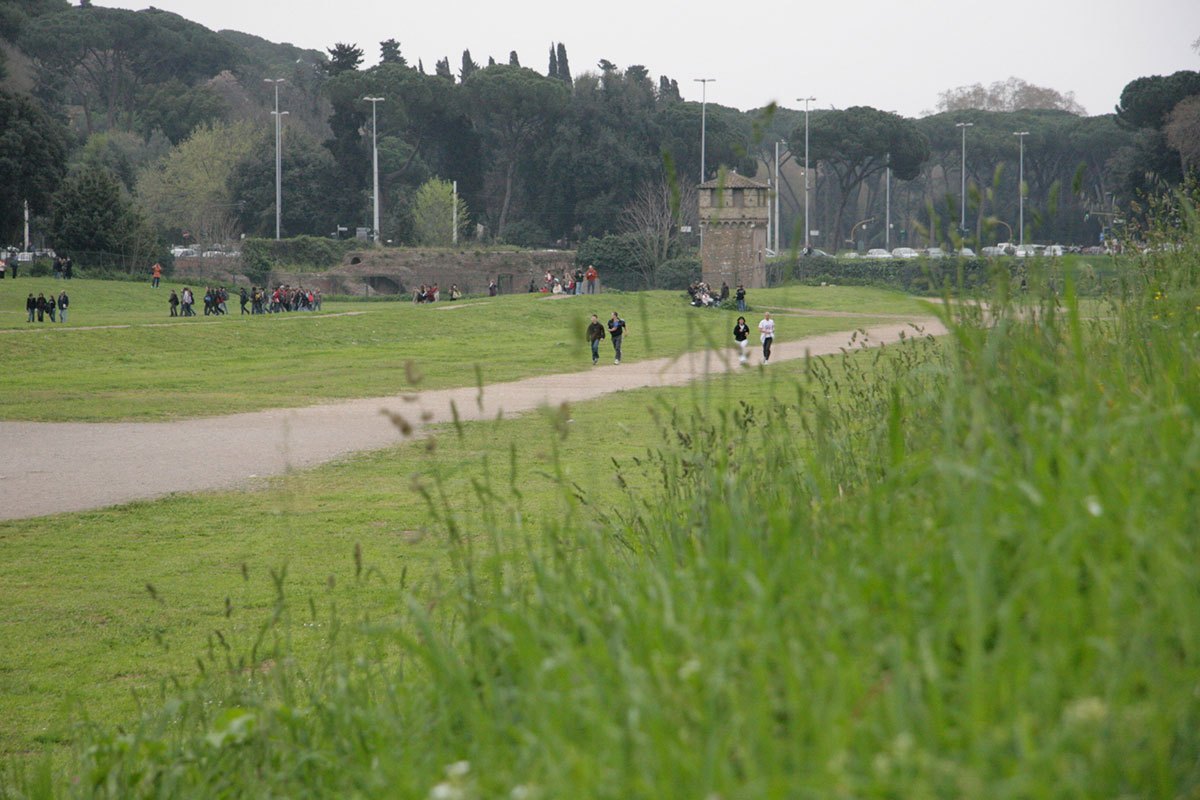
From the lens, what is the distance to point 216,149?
3132 inches

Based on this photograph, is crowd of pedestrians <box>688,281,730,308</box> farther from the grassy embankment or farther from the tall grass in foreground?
the tall grass in foreground

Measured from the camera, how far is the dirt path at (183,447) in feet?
43.5

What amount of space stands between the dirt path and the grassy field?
4.38ft

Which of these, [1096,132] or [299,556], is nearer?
[299,556]

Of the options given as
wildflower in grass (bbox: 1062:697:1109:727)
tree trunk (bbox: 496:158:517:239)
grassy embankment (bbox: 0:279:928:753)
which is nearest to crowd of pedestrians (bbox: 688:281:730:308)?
grassy embankment (bbox: 0:279:928:753)

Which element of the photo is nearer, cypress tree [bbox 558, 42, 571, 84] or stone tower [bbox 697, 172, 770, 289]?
stone tower [bbox 697, 172, 770, 289]

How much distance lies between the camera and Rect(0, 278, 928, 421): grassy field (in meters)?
22.8

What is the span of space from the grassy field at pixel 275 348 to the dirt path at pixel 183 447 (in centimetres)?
133

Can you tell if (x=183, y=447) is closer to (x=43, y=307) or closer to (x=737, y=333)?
(x=737, y=333)

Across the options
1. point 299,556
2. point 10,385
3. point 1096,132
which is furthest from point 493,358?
point 1096,132

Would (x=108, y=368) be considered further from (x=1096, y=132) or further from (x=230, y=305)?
(x=1096, y=132)

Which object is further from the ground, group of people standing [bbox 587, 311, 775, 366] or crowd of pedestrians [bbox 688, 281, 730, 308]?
crowd of pedestrians [bbox 688, 281, 730, 308]

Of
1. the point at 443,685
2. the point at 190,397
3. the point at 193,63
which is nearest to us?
the point at 443,685

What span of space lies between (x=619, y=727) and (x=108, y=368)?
28927 millimetres
